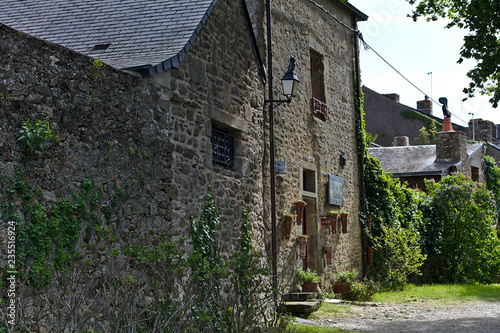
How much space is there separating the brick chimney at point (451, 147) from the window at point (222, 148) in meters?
13.1

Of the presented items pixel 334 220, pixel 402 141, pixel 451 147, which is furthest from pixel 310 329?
pixel 402 141

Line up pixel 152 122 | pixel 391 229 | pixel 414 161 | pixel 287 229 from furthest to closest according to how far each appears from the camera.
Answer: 1. pixel 414 161
2. pixel 391 229
3. pixel 287 229
4. pixel 152 122

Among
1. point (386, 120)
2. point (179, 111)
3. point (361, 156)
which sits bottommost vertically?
point (179, 111)

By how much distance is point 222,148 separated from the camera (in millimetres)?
7840

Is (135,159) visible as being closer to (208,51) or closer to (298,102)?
(208,51)

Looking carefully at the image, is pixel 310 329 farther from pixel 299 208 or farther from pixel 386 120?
pixel 386 120

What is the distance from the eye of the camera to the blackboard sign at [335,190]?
38.8 feet

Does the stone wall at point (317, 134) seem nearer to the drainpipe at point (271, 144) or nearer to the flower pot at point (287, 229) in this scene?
the flower pot at point (287, 229)

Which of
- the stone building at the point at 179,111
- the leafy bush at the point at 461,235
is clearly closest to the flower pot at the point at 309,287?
the stone building at the point at 179,111

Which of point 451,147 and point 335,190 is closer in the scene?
point 335,190

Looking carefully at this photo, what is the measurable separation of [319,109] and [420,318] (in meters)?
4.44

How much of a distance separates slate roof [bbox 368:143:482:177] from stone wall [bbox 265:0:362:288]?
6924 millimetres

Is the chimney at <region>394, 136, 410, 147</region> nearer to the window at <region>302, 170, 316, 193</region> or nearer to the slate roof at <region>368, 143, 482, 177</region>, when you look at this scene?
the slate roof at <region>368, 143, 482, 177</region>

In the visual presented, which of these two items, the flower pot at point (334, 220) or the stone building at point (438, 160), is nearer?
the flower pot at point (334, 220)
